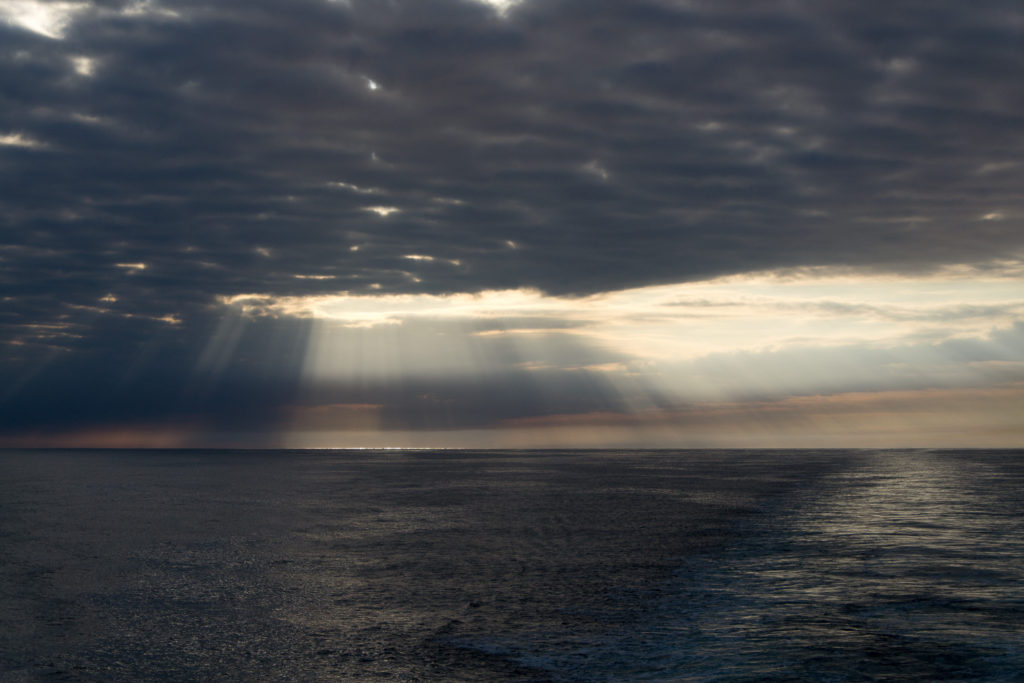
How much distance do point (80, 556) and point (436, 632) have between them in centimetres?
1844

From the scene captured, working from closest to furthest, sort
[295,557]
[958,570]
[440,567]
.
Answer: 1. [958,570]
2. [440,567]
3. [295,557]

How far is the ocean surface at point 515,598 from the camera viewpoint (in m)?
15.3

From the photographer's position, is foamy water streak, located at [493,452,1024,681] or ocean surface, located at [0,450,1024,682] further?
ocean surface, located at [0,450,1024,682]

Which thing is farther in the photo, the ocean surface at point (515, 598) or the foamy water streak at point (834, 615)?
the ocean surface at point (515, 598)

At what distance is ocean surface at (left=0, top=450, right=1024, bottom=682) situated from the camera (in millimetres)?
15258

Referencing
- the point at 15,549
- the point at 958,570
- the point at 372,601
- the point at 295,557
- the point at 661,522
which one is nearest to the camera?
the point at 372,601

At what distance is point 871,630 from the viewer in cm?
1750

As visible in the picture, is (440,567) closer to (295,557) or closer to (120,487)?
(295,557)

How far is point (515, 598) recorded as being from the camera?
21625 mm

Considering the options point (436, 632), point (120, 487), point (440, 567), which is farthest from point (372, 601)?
point (120, 487)

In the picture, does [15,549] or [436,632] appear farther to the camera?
[15,549]

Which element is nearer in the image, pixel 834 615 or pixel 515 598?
pixel 834 615

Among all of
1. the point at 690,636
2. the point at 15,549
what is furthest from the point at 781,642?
the point at 15,549

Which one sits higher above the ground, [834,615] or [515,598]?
[834,615]
